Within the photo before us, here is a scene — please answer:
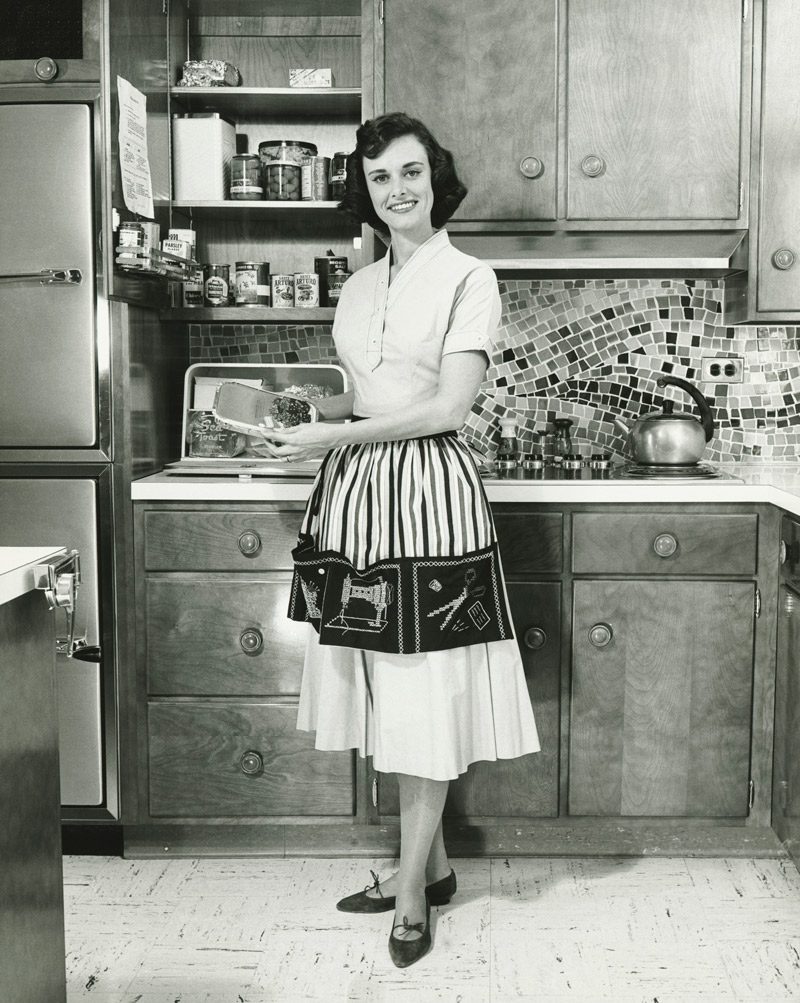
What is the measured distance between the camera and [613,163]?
108 inches

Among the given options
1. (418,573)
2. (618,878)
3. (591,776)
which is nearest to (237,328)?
(418,573)

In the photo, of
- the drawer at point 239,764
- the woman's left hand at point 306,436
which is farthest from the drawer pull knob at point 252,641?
the woman's left hand at point 306,436

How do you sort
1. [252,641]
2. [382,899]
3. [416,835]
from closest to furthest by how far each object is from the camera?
[416,835]
[382,899]
[252,641]

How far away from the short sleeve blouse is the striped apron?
11cm

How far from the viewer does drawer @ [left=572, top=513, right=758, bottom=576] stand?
2.55m

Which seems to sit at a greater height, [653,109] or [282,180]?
[653,109]

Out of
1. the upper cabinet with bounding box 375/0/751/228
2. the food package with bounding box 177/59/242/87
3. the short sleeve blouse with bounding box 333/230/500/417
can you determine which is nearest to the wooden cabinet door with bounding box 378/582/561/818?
the short sleeve blouse with bounding box 333/230/500/417

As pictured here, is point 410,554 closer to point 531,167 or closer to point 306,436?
point 306,436

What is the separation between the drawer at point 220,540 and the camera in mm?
2564

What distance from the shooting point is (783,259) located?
2.73 m

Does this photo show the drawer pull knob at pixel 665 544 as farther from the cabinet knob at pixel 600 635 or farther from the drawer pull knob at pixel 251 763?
the drawer pull knob at pixel 251 763

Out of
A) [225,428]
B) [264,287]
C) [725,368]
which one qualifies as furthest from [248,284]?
[725,368]

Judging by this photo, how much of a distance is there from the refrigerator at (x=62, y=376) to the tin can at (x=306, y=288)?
1.87 ft

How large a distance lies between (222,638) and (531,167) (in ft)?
4.71
